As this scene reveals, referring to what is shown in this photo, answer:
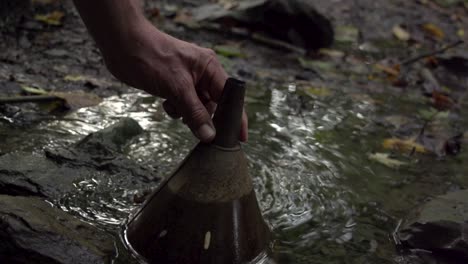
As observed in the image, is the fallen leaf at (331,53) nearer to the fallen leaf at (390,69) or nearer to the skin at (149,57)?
the fallen leaf at (390,69)

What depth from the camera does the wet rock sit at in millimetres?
2273

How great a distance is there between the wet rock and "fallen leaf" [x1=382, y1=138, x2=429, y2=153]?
1.57m

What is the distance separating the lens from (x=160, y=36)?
6.29ft

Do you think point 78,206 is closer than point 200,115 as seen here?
No

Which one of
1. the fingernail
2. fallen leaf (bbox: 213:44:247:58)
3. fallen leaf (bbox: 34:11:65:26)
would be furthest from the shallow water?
fallen leaf (bbox: 34:11:65:26)

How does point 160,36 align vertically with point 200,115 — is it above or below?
above

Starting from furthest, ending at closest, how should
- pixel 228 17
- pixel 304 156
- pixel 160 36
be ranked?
pixel 228 17 < pixel 304 156 < pixel 160 36

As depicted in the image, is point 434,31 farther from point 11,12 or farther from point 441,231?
point 441,231

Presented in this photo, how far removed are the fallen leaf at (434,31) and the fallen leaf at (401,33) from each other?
1.03 ft

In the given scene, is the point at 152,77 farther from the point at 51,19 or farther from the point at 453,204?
the point at 51,19

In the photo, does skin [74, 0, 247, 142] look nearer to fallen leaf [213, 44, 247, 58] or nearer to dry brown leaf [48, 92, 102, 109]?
dry brown leaf [48, 92, 102, 109]

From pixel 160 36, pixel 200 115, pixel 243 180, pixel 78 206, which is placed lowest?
pixel 78 206

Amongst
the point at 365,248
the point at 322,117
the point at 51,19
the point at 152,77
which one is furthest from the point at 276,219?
the point at 51,19

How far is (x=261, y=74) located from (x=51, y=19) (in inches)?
68.7
